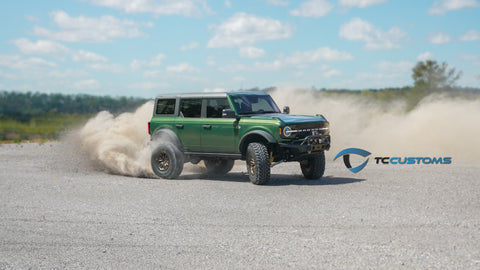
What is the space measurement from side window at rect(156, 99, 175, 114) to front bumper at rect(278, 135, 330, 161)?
12.8 ft

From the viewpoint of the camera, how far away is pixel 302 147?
41.4 ft

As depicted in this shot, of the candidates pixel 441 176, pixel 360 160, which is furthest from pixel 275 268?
pixel 360 160

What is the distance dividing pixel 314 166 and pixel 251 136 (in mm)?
2006

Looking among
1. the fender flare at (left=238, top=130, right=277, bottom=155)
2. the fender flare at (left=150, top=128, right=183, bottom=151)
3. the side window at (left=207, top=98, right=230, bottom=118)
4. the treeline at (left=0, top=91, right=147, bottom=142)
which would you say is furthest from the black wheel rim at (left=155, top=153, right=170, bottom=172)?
the treeline at (left=0, top=91, right=147, bottom=142)

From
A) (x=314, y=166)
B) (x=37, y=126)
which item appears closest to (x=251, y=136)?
(x=314, y=166)

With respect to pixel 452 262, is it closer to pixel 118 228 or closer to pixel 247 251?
pixel 247 251

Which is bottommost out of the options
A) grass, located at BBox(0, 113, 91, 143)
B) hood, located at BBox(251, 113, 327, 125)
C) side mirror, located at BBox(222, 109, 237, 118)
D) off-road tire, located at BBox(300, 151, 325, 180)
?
grass, located at BBox(0, 113, 91, 143)

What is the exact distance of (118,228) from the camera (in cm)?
850

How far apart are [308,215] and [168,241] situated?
2896 millimetres

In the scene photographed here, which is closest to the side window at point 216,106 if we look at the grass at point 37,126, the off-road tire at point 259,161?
the off-road tire at point 259,161

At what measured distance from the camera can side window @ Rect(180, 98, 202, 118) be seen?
14.4 meters

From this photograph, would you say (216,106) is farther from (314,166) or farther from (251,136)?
(314,166)

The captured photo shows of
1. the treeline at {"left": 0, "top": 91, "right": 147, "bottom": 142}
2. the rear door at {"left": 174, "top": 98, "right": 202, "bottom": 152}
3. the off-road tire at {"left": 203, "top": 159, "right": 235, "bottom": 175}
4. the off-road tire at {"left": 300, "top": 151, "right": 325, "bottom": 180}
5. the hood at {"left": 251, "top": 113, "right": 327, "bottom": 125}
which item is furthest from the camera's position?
the treeline at {"left": 0, "top": 91, "right": 147, "bottom": 142}

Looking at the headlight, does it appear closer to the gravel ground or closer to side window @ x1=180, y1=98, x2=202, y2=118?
the gravel ground
